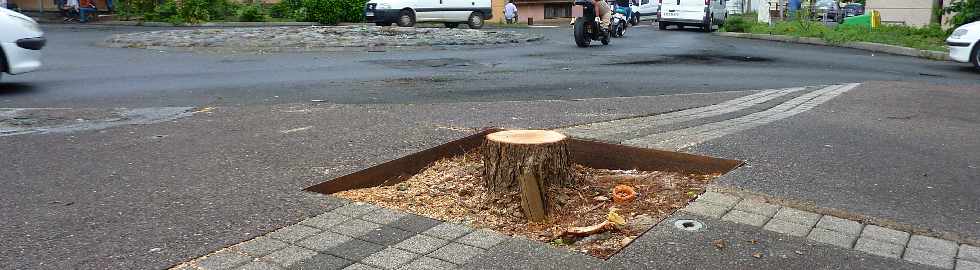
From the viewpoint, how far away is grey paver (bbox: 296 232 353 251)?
4.04m

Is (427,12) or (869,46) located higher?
(427,12)

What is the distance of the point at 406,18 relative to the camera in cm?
2973

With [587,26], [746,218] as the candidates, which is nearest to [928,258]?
[746,218]

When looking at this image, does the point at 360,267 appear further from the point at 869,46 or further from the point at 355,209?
the point at 869,46

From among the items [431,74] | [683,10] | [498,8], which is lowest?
[431,74]

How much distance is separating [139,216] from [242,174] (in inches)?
42.3

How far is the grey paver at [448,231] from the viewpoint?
4.18m

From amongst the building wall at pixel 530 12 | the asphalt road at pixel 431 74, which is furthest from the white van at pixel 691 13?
the building wall at pixel 530 12

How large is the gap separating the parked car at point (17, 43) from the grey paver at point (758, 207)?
976cm

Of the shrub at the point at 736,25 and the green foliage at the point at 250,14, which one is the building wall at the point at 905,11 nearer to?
the shrub at the point at 736,25

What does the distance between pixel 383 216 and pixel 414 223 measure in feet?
0.72

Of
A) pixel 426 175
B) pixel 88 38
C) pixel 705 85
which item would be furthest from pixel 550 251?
pixel 88 38

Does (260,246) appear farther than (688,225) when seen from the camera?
No

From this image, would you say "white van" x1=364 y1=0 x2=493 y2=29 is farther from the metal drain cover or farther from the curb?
the metal drain cover
